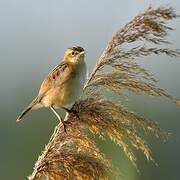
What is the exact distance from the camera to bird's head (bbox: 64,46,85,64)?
452 cm

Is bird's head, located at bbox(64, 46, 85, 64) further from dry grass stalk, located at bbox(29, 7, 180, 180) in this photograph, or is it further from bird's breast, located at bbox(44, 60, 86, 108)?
dry grass stalk, located at bbox(29, 7, 180, 180)

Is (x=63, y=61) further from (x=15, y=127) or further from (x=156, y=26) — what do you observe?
(x=15, y=127)

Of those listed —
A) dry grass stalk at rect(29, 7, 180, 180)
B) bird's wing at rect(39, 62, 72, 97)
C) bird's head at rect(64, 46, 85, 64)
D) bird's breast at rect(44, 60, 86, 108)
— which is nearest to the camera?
dry grass stalk at rect(29, 7, 180, 180)

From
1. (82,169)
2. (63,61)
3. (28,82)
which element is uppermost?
(82,169)

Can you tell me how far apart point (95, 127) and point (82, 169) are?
28cm

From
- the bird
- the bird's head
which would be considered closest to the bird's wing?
the bird

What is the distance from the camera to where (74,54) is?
457 centimetres

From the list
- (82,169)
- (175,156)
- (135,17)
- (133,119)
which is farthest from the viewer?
(175,156)

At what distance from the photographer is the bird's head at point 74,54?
4520mm

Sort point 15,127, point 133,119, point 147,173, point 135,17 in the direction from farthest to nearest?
1. point 15,127
2. point 147,173
3. point 135,17
4. point 133,119

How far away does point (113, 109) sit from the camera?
3.06 metres

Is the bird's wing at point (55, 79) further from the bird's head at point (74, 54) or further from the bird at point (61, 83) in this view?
the bird's head at point (74, 54)

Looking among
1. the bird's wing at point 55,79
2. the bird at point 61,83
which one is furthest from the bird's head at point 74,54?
the bird's wing at point 55,79

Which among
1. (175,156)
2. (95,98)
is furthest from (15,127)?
(95,98)
